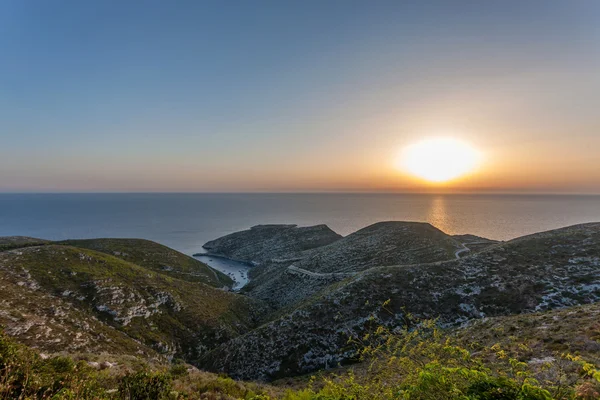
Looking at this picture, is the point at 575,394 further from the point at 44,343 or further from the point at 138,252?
Result: the point at 138,252

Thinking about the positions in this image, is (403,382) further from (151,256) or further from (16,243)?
(151,256)

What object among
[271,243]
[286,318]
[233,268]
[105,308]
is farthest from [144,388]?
[271,243]

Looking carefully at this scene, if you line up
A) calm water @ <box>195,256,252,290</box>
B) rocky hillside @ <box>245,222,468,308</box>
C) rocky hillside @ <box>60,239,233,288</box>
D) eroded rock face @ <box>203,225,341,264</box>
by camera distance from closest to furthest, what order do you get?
rocky hillside @ <box>245,222,468,308</box>
rocky hillside @ <box>60,239,233,288</box>
calm water @ <box>195,256,252,290</box>
eroded rock face @ <box>203,225,341,264</box>

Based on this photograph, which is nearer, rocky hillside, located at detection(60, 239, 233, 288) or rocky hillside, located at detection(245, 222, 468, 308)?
rocky hillside, located at detection(245, 222, 468, 308)

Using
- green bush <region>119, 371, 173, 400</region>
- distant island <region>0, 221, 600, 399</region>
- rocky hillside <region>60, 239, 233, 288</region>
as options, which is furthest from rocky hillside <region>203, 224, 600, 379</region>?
rocky hillside <region>60, 239, 233, 288</region>

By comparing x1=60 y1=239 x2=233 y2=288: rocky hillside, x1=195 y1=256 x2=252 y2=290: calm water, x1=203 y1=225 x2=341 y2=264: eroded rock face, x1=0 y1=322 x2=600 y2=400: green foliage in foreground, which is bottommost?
x1=195 y1=256 x2=252 y2=290: calm water

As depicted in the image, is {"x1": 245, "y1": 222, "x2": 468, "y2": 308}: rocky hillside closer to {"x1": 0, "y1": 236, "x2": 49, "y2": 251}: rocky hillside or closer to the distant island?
Result: the distant island

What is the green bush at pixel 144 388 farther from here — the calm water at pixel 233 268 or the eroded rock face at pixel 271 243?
the eroded rock face at pixel 271 243

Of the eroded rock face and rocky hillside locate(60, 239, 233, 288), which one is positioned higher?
rocky hillside locate(60, 239, 233, 288)
